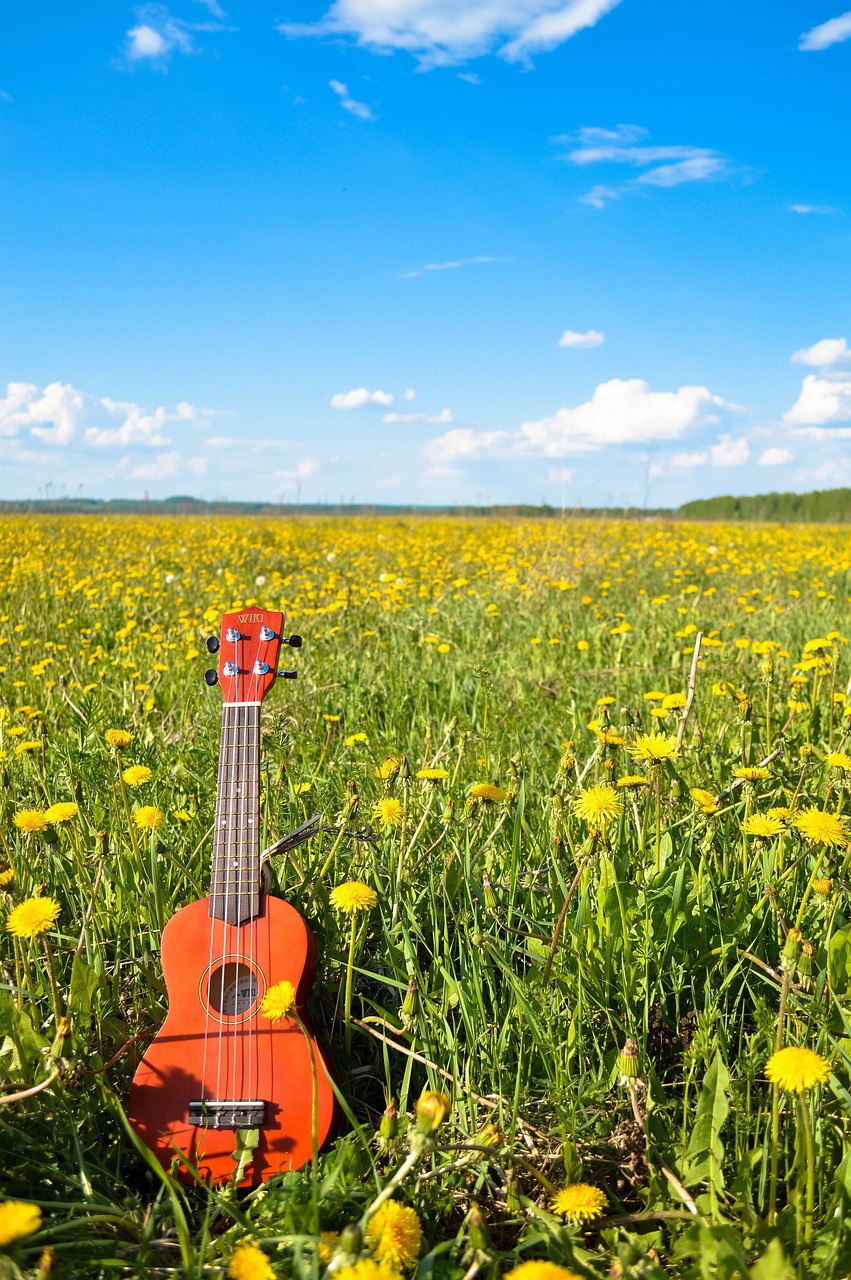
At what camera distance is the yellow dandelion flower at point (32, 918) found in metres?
1.50

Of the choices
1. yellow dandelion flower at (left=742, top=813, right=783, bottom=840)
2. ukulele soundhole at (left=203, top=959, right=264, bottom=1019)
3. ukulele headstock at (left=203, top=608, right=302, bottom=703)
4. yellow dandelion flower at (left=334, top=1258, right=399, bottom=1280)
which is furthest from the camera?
ukulele headstock at (left=203, top=608, right=302, bottom=703)

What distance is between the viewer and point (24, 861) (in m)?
2.08

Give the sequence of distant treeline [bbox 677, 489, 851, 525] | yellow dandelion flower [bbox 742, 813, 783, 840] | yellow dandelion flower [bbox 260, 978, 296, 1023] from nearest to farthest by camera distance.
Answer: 1. yellow dandelion flower [bbox 260, 978, 296, 1023]
2. yellow dandelion flower [bbox 742, 813, 783, 840]
3. distant treeline [bbox 677, 489, 851, 525]

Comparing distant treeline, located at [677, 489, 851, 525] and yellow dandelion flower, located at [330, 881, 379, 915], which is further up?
distant treeline, located at [677, 489, 851, 525]

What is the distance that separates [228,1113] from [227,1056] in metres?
0.09

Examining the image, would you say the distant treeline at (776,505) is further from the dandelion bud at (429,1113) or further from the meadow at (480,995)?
the dandelion bud at (429,1113)

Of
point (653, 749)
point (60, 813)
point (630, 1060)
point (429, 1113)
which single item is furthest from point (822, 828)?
point (60, 813)

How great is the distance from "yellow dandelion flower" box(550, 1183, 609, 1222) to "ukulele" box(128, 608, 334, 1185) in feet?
1.43

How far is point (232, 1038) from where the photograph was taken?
1.60m

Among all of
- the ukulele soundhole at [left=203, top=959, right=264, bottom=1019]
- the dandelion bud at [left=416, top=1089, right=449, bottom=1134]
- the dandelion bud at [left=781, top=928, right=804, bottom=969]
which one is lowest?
the ukulele soundhole at [left=203, top=959, right=264, bottom=1019]

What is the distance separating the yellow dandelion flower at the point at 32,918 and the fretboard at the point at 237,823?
0.29m

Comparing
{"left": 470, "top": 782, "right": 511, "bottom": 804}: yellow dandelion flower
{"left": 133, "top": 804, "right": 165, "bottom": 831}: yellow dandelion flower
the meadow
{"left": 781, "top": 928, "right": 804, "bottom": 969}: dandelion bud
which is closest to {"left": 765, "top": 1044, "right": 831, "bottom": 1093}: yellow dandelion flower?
the meadow

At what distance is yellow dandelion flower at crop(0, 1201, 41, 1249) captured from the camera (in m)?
0.90

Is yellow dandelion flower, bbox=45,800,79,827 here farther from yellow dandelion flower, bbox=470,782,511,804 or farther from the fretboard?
yellow dandelion flower, bbox=470,782,511,804
